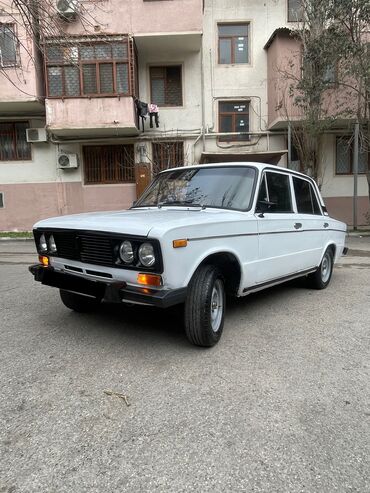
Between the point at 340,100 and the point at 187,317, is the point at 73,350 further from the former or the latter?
the point at 340,100

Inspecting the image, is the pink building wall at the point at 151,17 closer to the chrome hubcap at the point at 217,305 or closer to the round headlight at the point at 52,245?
the round headlight at the point at 52,245

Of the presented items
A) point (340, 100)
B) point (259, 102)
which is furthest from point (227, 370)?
point (259, 102)

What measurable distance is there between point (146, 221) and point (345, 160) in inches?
632

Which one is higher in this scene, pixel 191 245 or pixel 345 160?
pixel 345 160

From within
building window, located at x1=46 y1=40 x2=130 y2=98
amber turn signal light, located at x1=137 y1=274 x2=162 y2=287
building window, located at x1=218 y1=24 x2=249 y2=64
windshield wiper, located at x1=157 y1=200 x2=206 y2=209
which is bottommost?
amber turn signal light, located at x1=137 y1=274 x2=162 y2=287

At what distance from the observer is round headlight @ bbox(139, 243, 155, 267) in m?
3.13

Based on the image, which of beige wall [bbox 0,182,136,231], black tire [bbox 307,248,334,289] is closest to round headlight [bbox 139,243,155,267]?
black tire [bbox 307,248,334,289]

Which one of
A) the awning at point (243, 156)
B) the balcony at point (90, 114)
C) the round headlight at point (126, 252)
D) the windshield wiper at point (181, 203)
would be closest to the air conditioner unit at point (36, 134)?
the balcony at point (90, 114)

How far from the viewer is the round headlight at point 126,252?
3.25 meters

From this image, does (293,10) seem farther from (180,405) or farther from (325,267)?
(180,405)

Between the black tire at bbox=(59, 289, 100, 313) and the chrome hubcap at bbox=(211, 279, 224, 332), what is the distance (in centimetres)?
151

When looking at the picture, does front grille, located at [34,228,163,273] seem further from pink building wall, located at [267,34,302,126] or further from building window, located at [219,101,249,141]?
building window, located at [219,101,249,141]

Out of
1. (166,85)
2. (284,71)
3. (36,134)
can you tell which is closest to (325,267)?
(284,71)

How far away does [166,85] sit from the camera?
→ 16875 mm
